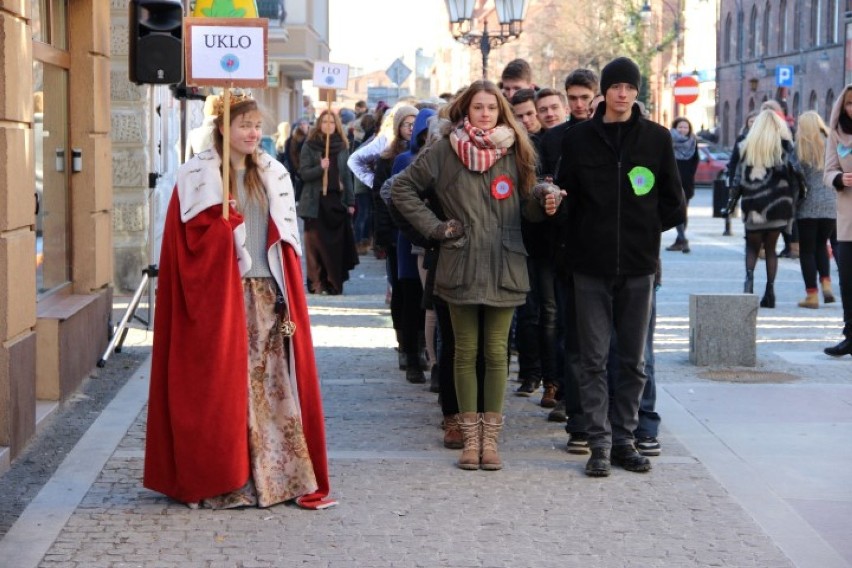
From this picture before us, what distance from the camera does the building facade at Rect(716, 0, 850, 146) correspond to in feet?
193

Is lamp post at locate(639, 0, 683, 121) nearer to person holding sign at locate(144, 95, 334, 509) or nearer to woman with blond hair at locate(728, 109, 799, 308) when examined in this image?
woman with blond hair at locate(728, 109, 799, 308)

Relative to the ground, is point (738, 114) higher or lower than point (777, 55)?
lower

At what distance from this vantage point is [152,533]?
21.0 feet

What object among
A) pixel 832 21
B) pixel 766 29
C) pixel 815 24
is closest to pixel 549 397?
pixel 832 21

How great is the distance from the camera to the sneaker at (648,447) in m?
8.09

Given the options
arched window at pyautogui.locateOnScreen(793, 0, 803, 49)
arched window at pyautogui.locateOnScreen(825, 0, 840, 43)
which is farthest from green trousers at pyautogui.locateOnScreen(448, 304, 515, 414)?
arched window at pyautogui.locateOnScreen(793, 0, 803, 49)

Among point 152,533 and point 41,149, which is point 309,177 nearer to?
point 41,149

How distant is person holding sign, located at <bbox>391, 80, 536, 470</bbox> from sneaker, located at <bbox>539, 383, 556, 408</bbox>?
1707mm

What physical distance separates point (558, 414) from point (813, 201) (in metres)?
6.49

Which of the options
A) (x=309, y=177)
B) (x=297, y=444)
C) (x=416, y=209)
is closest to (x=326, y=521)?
(x=297, y=444)

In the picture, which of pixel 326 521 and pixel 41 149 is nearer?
pixel 326 521

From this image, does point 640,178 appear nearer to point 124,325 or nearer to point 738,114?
point 124,325

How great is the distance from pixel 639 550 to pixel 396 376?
4906 mm

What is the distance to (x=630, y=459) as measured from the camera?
7680 millimetres
